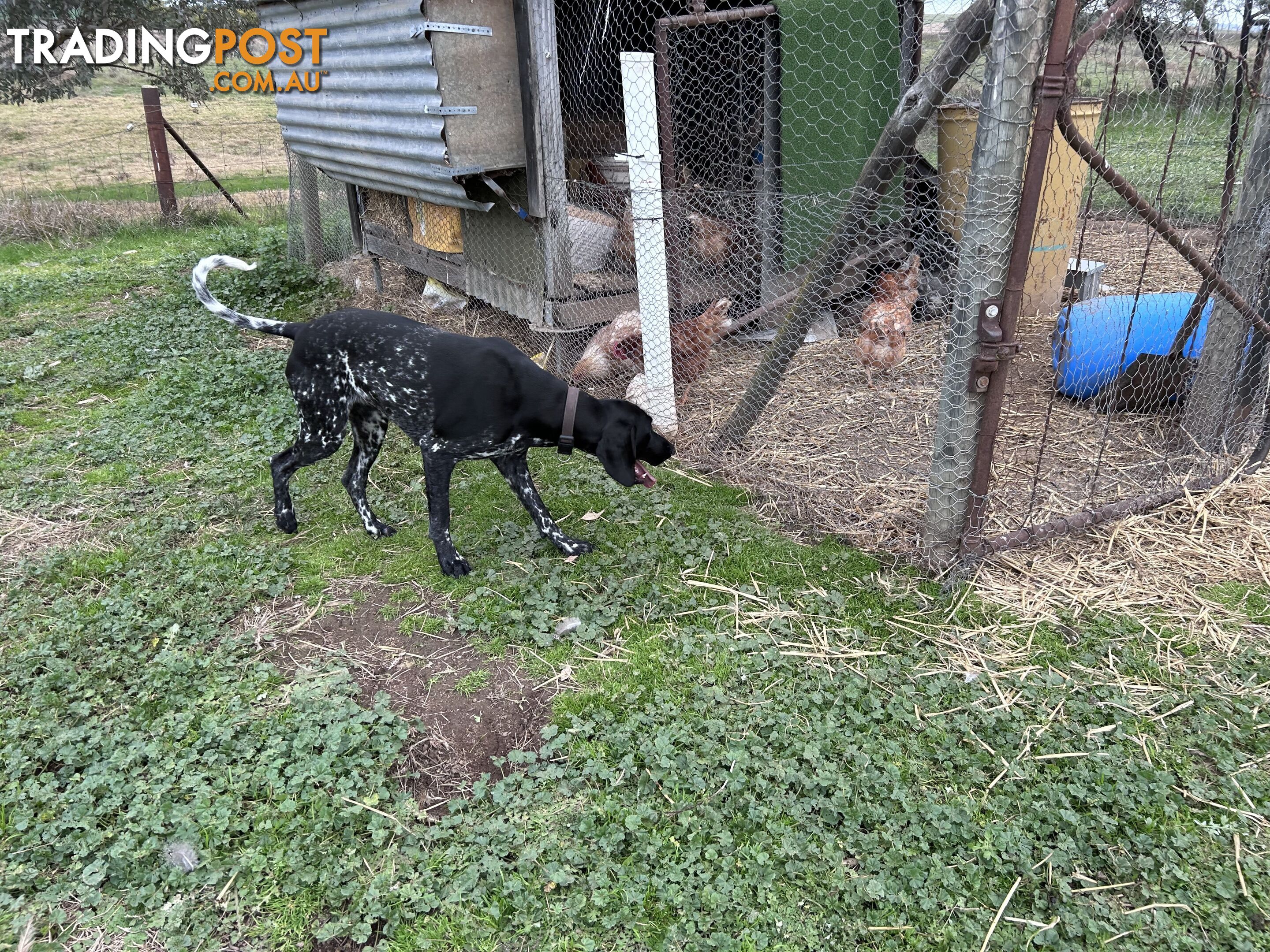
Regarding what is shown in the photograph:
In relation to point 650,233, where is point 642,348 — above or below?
below

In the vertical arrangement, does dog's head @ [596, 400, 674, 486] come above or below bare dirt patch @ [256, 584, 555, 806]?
above

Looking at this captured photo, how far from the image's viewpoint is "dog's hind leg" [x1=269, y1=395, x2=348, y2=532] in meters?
3.75

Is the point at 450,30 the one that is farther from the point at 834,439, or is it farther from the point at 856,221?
the point at 834,439

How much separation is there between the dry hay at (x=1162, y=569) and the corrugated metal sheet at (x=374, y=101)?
368 cm

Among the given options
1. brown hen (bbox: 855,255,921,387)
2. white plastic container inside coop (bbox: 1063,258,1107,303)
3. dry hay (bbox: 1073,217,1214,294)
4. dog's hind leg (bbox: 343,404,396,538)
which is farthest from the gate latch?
dry hay (bbox: 1073,217,1214,294)

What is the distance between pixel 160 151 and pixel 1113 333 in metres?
11.2

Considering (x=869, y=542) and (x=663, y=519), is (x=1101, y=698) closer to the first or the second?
(x=869, y=542)

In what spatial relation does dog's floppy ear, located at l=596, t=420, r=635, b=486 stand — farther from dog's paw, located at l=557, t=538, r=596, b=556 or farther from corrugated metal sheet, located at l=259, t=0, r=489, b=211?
corrugated metal sheet, located at l=259, t=0, r=489, b=211

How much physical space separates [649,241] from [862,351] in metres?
1.65

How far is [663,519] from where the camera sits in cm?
385

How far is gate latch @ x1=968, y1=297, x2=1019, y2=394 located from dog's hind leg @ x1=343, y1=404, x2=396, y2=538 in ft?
8.60

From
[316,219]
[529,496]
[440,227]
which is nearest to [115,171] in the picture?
[316,219]

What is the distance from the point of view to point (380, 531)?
153 inches

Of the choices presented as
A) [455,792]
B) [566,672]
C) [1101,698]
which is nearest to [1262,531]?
[1101,698]
